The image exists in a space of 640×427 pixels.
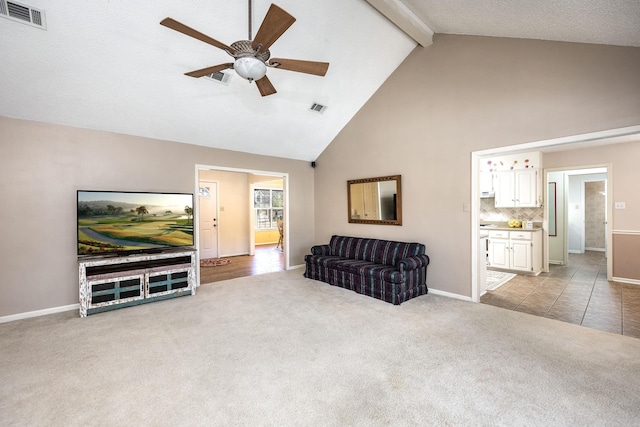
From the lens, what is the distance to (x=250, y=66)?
2291mm

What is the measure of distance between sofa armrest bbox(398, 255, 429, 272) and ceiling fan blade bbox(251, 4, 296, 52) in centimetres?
304

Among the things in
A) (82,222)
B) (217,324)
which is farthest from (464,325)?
(82,222)

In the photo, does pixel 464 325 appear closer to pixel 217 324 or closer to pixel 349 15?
pixel 217 324

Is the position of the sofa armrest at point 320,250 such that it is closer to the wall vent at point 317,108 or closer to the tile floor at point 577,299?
the wall vent at point 317,108

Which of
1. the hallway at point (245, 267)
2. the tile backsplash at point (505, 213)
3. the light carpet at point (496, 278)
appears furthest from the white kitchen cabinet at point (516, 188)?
the hallway at point (245, 267)

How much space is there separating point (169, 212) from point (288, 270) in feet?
Answer: 8.61

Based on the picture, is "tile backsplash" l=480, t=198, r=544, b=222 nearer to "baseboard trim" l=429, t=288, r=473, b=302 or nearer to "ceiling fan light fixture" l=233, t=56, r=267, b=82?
"baseboard trim" l=429, t=288, r=473, b=302

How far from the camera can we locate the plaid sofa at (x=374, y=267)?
3.93 metres

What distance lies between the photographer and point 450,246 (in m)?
4.18

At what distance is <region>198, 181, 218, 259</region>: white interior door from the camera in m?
7.46

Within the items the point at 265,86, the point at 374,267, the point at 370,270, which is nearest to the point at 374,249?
the point at 374,267

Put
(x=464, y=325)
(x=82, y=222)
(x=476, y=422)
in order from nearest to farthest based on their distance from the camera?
(x=476, y=422), (x=464, y=325), (x=82, y=222)

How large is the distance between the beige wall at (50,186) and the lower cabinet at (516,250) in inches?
250

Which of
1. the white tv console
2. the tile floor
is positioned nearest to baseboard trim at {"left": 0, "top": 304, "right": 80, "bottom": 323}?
the white tv console
